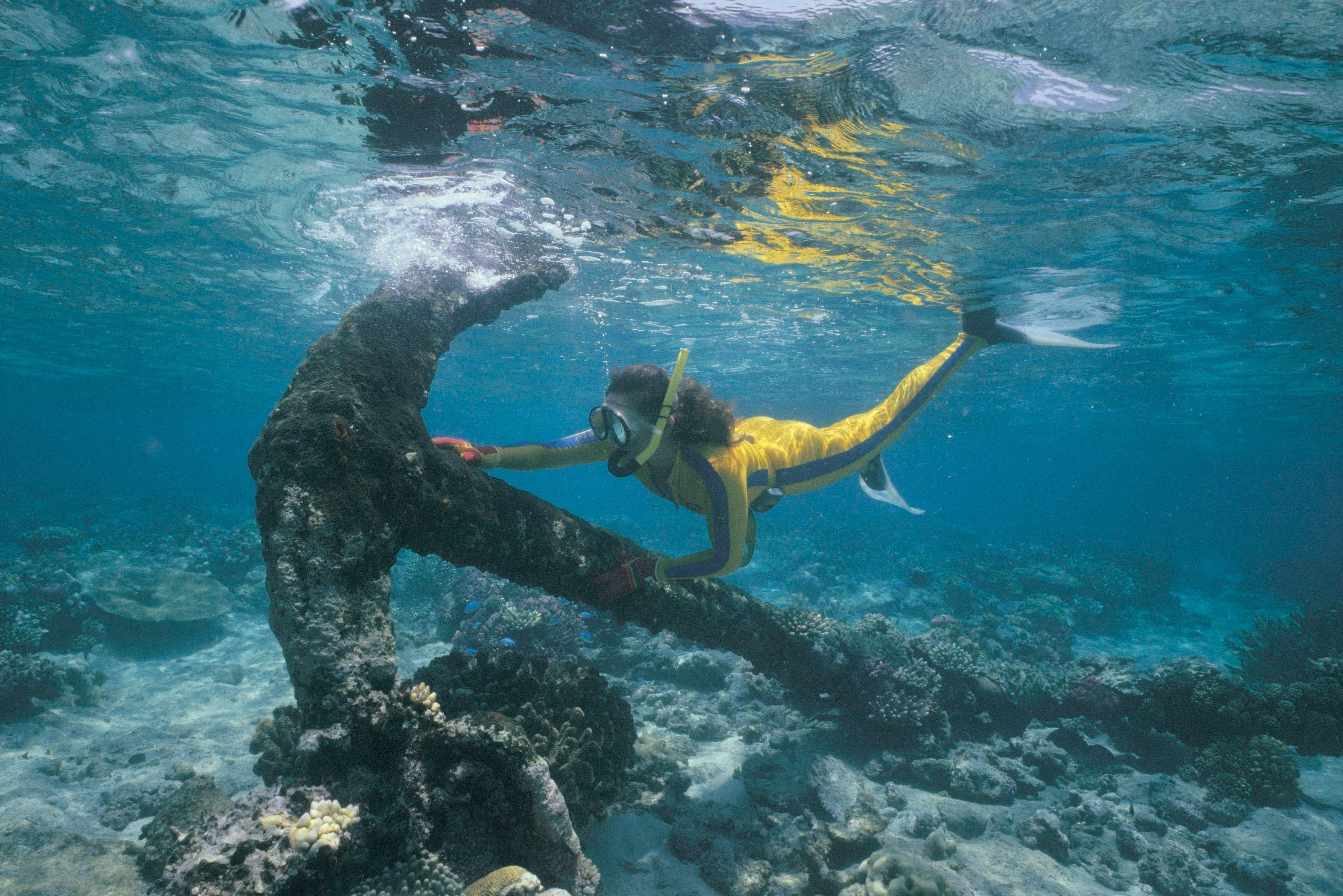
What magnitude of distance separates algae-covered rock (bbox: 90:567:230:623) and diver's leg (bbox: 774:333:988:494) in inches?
591

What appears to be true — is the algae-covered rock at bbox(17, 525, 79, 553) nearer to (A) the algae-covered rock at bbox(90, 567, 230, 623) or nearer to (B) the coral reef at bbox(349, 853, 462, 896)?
(A) the algae-covered rock at bbox(90, 567, 230, 623)

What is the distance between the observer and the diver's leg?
6.16 meters

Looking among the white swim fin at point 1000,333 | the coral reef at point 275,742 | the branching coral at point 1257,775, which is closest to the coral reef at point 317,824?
the coral reef at point 275,742

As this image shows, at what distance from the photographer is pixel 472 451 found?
4961 mm

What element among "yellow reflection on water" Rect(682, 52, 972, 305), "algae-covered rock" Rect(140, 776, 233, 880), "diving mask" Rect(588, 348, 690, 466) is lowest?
"algae-covered rock" Rect(140, 776, 233, 880)

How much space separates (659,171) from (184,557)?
839 inches

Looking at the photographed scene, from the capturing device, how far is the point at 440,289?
253 inches

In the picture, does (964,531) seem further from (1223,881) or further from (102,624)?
(102,624)

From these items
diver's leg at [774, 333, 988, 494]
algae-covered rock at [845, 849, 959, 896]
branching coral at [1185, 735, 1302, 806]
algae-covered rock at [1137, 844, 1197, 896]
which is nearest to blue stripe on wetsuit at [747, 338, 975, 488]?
diver's leg at [774, 333, 988, 494]

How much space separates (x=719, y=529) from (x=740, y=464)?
2.16 feet

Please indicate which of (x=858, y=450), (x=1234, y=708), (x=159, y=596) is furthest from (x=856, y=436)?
(x=159, y=596)

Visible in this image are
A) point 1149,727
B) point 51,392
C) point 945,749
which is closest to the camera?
point 945,749

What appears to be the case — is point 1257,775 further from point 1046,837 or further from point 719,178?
point 719,178

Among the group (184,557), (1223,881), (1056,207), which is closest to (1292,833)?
(1223,881)
